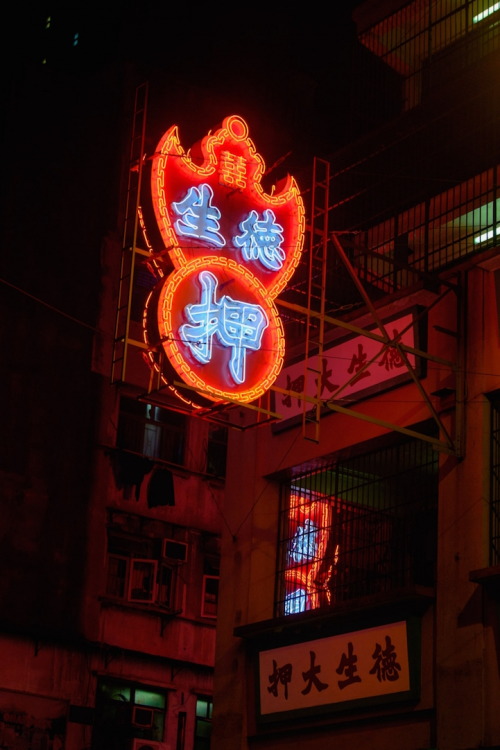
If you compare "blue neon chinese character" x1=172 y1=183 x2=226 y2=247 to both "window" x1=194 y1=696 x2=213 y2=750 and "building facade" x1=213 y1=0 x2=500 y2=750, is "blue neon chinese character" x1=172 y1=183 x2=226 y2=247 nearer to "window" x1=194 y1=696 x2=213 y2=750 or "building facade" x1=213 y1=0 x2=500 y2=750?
"building facade" x1=213 y1=0 x2=500 y2=750

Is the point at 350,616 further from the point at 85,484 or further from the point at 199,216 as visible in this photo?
the point at 85,484

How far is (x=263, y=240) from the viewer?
15641 mm

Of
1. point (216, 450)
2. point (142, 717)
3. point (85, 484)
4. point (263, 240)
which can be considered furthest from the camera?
point (216, 450)

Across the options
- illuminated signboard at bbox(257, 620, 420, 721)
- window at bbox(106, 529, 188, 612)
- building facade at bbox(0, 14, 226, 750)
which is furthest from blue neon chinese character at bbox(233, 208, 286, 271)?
window at bbox(106, 529, 188, 612)

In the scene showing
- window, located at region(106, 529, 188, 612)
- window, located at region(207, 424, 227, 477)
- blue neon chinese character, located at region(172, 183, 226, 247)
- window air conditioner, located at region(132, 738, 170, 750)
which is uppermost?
window, located at region(207, 424, 227, 477)

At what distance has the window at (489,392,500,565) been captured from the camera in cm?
1484

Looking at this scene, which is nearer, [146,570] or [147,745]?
[147,745]

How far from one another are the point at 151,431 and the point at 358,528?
37.7 feet

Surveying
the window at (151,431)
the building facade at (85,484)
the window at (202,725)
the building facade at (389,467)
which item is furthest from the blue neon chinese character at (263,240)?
the window at (202,725)

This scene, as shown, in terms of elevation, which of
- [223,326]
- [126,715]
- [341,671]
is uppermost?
[223,326]

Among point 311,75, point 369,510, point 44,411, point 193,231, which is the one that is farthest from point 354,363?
point 311,75

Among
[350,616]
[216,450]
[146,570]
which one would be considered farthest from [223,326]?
[216,450]

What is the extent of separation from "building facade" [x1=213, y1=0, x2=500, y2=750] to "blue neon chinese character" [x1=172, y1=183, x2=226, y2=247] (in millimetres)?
1365

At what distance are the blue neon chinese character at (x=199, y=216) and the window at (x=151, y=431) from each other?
12875mm
